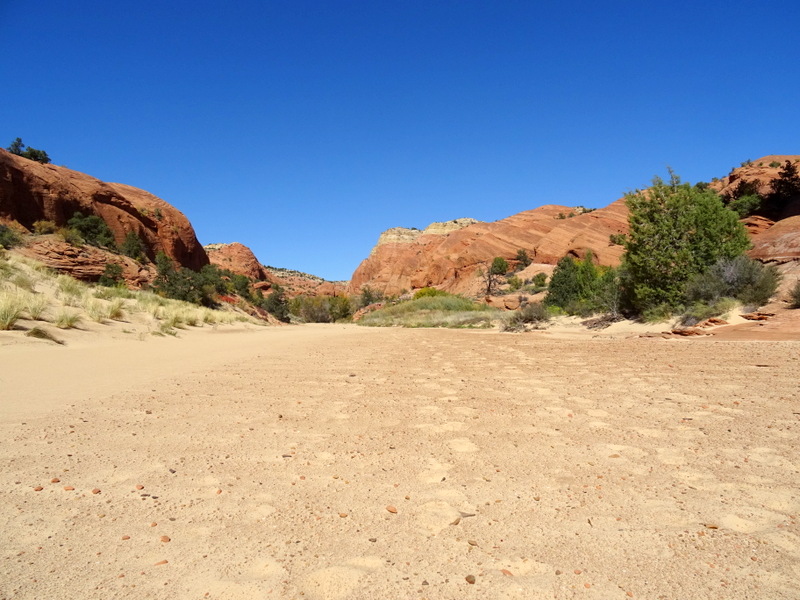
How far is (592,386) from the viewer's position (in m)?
6.11

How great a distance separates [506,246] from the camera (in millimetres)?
71000

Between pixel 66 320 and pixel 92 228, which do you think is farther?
pixel 92 228

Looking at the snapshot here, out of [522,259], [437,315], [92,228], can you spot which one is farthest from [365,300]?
[92,228]

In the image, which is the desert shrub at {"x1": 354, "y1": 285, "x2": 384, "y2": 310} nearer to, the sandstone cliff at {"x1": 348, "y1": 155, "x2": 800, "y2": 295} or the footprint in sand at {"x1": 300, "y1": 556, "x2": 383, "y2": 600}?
the sandstone cliff at {"x1": 348, "y1": 155, "x2": 800, "y2": 295}

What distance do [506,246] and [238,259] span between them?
5353 cm

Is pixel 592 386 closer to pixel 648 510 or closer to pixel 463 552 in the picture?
pixel 648 510

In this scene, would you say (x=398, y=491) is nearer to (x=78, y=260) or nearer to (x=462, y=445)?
(x=462, y=445)

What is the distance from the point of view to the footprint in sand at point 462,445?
3677mm

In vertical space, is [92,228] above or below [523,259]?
above

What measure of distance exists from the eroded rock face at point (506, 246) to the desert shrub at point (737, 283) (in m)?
42.6

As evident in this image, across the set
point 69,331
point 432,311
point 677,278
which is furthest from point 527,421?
point 432,311

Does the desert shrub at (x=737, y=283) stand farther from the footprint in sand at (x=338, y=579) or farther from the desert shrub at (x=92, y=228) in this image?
the desert shrub at (x=92, y=228)

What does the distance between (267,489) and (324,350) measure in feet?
28.1

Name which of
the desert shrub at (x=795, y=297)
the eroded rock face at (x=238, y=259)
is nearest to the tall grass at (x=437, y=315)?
the desert shrub at (x=795, y=297)
